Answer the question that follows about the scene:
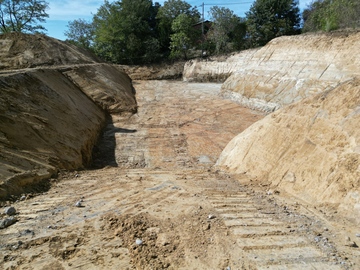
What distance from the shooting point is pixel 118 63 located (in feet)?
90.2

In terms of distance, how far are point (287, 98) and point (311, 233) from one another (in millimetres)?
10572

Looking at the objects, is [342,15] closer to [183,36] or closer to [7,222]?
[183,36]

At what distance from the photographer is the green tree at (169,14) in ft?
93.9

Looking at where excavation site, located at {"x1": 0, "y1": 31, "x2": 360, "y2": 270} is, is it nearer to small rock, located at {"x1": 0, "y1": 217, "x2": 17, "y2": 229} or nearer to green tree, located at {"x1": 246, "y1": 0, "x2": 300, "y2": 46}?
small rock, located at {"x1": 0, "y1": 217, "x2": 17, "y2": 229}

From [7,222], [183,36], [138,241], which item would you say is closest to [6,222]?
[7,222]

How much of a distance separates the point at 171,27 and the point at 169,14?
1.96 meters

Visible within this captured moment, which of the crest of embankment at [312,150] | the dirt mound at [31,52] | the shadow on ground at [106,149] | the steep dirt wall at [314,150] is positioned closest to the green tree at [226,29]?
the dirt mound at [31,52]

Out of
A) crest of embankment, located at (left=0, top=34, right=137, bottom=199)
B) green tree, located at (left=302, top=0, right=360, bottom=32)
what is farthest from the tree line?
crest of embankment, located at (left=0, top=34, right=137, bottom=199)

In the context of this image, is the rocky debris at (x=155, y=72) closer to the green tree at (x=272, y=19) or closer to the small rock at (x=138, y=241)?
the green tree at (x=272, y=19)

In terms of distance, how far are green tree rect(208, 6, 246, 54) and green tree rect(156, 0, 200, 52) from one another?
171 inches

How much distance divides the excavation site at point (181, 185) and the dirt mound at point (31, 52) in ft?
18.3

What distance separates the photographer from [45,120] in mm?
7434

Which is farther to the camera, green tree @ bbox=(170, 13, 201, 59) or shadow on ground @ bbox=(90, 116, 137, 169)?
green tree @ bbox=(170, 13, 201, 59)

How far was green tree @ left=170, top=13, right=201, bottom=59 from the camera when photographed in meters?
26.0
